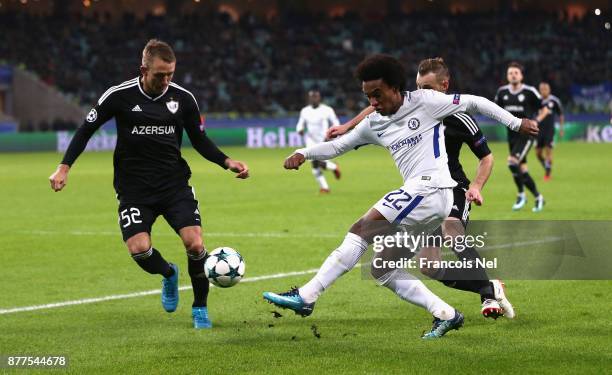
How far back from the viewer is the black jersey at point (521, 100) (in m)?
18.0

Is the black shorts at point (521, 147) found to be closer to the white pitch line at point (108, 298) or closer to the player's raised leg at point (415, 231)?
the white pitch line at point (108, 298)

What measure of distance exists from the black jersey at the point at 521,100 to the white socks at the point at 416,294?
424 inches

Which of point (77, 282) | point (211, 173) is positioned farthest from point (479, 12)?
point (77, 282)

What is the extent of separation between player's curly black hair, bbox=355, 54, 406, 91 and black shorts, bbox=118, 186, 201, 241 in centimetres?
187

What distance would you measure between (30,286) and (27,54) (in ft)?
146

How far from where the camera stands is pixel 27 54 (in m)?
53.4

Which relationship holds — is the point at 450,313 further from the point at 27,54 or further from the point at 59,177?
the point at 27,54

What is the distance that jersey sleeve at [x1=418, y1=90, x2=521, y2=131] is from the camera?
24.6 ft

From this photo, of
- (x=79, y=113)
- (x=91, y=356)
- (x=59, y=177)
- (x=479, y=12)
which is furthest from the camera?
(x=479, y=12)

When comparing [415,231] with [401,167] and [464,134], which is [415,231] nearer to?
[401,167]

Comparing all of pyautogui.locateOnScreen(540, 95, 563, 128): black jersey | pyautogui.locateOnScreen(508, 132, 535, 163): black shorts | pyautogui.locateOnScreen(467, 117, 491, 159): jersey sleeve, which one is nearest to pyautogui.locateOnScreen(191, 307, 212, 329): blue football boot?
pyautogui.locateOnScreen(467, 117, 491, 159): jersey sleeve

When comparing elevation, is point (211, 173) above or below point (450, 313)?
below

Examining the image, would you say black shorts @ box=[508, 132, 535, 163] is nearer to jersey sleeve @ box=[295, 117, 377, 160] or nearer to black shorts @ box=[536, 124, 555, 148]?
black shorts @ box=[536, 124, 555, 148]

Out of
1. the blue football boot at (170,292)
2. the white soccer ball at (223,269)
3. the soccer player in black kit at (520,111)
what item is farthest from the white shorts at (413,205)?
the soccer player in black kit at (520,111)
